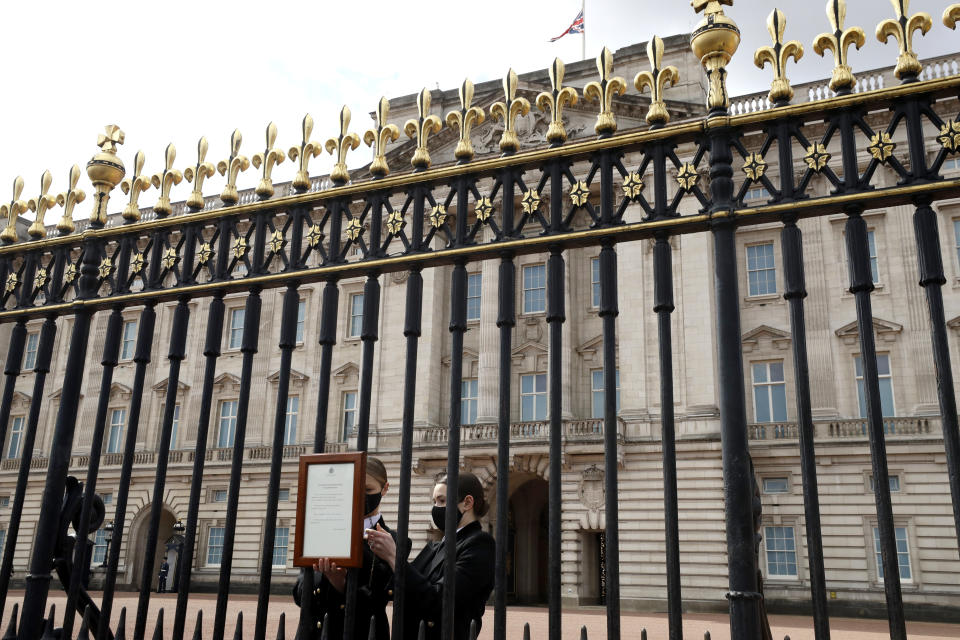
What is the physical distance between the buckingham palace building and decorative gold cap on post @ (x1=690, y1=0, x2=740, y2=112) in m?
16.6

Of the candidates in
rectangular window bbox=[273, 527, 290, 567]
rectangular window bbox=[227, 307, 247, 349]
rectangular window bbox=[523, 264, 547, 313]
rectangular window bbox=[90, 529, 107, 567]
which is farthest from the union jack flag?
rectangular window bbox=[90, 529, 107, 567]

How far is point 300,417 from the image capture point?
28.5m

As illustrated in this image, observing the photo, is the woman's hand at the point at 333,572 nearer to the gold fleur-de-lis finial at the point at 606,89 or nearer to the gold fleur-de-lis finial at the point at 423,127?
the gold fleur-de-lis finial at the point at 423,127

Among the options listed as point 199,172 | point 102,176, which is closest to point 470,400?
point 102,176

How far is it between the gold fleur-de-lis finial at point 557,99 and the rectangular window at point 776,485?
70.1 feet

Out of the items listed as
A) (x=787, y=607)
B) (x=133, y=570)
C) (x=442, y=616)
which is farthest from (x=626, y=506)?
(x=442, y=616)

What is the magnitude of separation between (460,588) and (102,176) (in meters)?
3.19

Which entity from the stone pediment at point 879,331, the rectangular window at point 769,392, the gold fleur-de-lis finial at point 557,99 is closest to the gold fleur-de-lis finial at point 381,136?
the gold fleur-de-lis finial at point 557,99

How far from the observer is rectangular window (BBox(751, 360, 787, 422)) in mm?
23953

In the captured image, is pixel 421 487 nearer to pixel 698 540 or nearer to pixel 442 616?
pixel 698 540

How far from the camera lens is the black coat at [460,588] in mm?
3672

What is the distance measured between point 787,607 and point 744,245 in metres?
9.73

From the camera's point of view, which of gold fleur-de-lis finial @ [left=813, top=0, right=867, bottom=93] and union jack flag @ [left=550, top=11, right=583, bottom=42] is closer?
gold fleur-de-lis finial @ [left=813, top=0, right=867, bottom=93]

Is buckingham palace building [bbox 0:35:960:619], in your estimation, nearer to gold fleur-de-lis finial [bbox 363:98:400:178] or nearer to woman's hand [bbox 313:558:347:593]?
gold fleur-de-lis finial [bbox 363:98:400:178]
